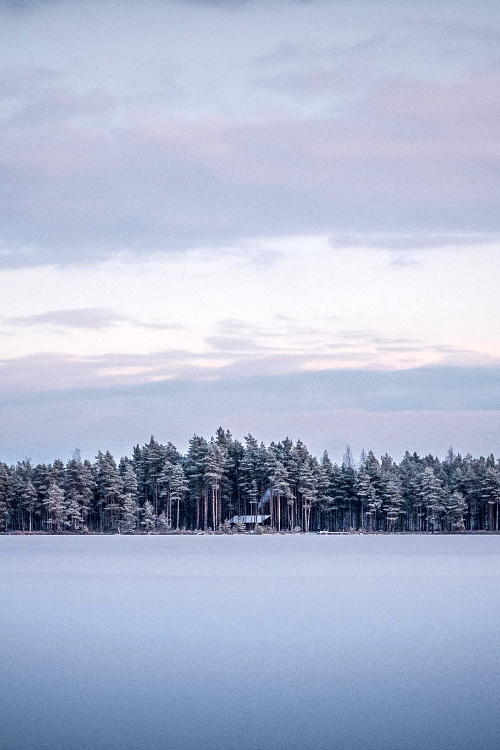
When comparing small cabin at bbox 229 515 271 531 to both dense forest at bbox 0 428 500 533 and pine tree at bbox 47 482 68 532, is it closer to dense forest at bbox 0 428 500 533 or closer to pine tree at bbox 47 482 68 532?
dense forest at bbox 0 428 500 533

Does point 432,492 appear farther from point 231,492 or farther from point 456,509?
point 231,492

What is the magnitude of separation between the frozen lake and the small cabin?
76.1 m

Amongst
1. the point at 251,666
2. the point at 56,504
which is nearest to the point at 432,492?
the point at 56,504

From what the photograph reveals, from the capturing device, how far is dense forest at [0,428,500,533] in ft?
333

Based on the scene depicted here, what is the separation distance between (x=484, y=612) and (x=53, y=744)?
13.9 m

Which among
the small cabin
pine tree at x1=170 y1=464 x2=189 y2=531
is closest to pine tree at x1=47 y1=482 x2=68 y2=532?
pine tree at x1=170 y1=464 x2=189 y2=531

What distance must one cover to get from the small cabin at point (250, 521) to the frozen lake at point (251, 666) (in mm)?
76082

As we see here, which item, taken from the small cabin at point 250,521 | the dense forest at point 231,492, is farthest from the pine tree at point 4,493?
the small cabin at point 250,521

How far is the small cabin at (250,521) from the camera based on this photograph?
106250 millimetres

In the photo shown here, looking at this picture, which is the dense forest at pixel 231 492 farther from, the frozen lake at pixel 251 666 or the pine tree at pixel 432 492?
the frozen lake at pixel 251 666

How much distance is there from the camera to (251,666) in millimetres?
15523

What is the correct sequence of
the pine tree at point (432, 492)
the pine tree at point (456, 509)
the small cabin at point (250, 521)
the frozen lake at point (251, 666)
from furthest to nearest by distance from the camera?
the small cabin at point (250, 521), the pine tree at point (432, 492), the pine tree at point (456, 509), the frozen lake at point (251, 666)

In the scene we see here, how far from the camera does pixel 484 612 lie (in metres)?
22.2

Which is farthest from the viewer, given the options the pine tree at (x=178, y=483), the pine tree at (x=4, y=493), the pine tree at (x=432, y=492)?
the pine tree at (x=432, y=492)
